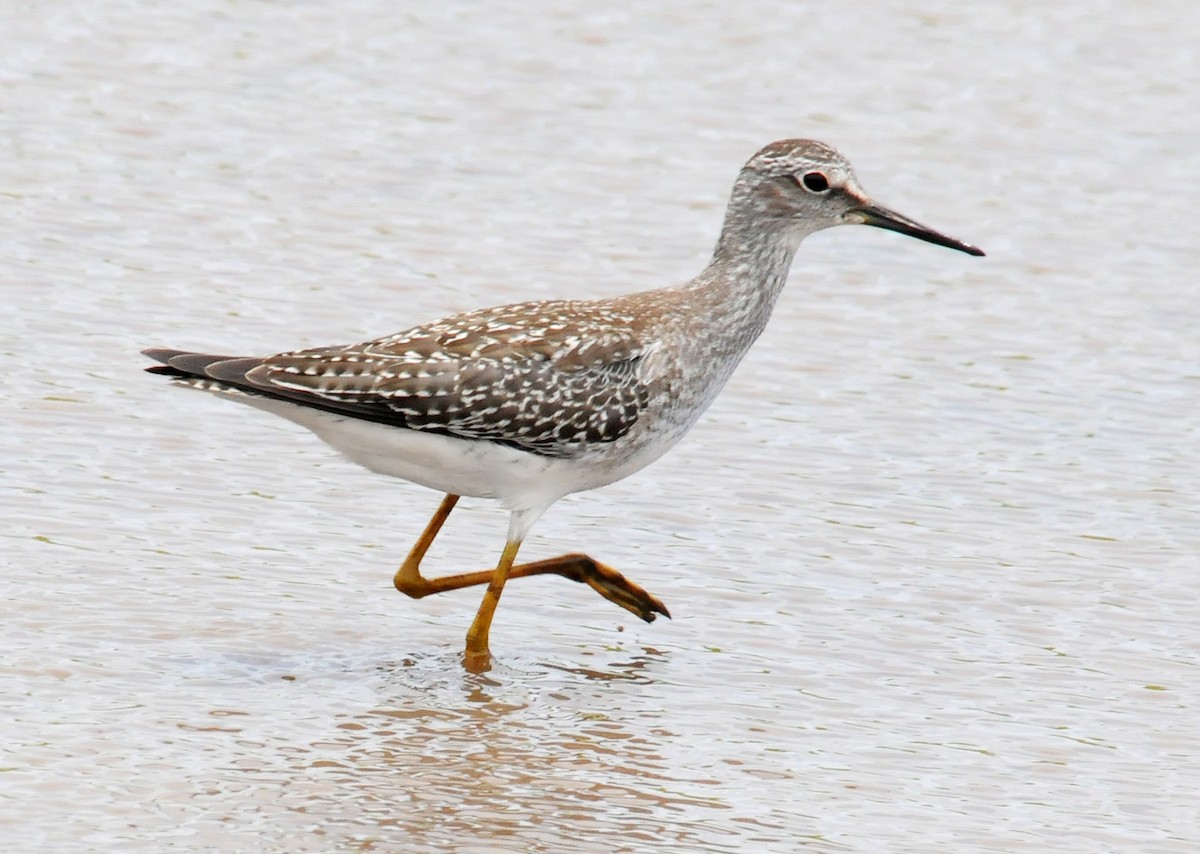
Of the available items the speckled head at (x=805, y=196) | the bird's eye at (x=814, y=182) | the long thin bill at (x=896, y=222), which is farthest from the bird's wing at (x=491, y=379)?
the long thin bill at (x=896, y=222)

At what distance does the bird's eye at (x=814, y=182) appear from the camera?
11.0 metres

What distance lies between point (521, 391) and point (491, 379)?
0.16 meters

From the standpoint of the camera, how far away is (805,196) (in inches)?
435

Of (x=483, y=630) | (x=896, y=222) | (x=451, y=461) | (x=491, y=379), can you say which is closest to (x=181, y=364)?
(x=451, y=461)

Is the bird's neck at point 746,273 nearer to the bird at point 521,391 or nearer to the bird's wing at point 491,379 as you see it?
the bird at point 521,391

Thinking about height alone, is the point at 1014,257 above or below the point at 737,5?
below

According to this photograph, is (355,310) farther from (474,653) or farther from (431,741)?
(431,741)

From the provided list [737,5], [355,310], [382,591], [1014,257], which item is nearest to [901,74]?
[737,5]

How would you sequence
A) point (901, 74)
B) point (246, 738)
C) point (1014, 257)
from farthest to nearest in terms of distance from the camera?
point (901, 74), point (1014, 257), point (246, 738)

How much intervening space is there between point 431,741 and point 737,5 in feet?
47.6

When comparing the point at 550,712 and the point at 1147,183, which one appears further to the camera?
the point at 1147,183

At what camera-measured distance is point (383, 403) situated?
1002 cm

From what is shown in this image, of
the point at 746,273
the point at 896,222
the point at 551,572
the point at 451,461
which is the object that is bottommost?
the point at 551,572

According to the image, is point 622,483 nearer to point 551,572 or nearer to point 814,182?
point 551,572
